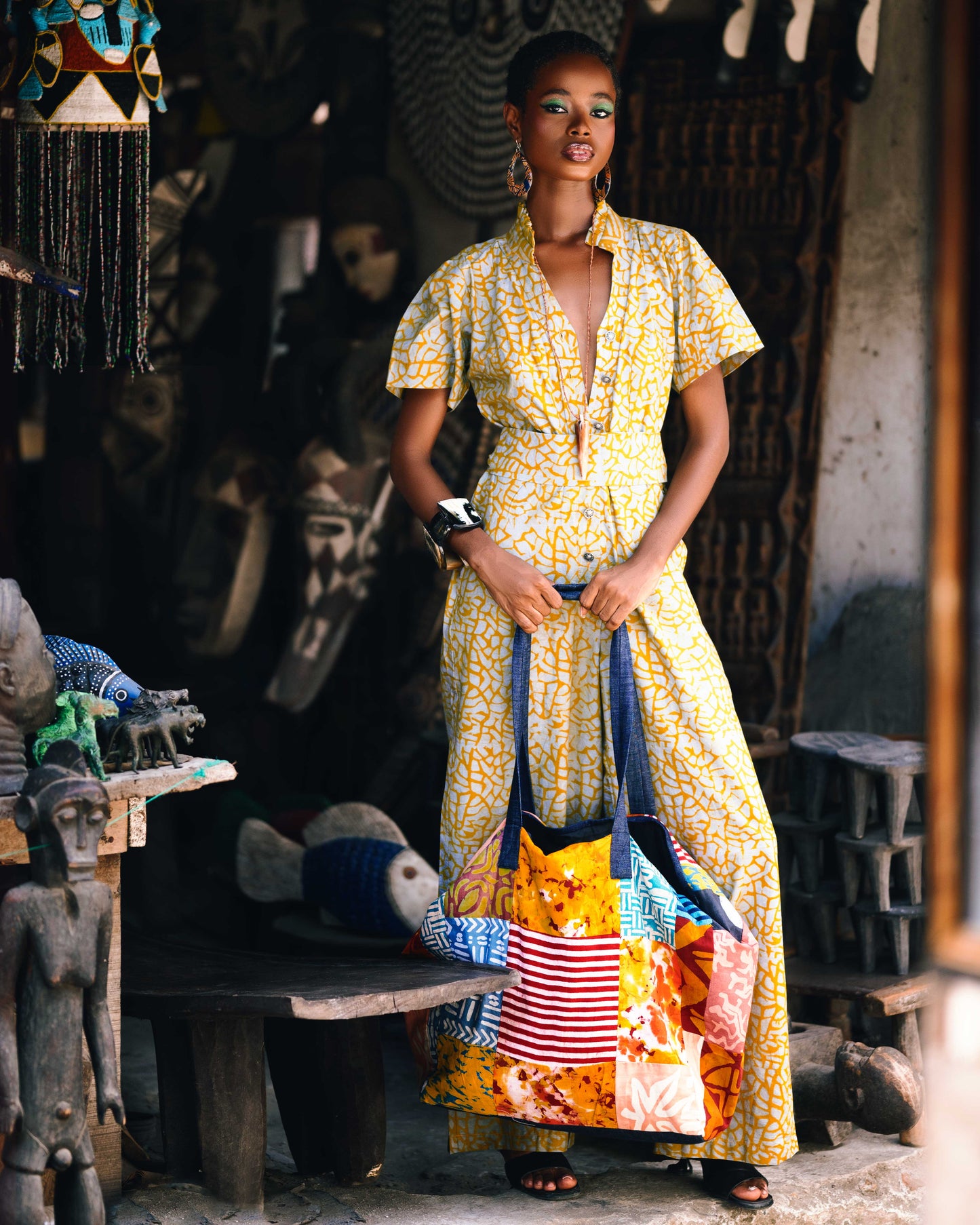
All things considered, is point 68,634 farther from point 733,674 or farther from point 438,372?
point 438,372

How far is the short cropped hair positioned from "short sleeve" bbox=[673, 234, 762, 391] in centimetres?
36

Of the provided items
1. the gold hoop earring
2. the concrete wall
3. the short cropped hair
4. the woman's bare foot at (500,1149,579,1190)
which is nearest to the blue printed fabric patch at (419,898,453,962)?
the woman's bare foot at (500,1149,579,1190)

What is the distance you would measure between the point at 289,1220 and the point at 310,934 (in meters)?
1.38

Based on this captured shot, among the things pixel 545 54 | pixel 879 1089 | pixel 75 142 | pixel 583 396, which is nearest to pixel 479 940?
pixel 879 1089

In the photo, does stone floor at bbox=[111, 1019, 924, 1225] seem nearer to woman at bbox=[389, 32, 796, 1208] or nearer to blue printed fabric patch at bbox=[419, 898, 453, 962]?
woman at bbox=[389, 32, 796, 1208]

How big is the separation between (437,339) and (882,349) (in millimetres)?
2163

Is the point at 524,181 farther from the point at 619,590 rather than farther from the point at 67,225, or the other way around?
the point at 67,225

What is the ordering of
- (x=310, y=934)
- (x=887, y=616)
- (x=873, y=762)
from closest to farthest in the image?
(x=873, y=762) → (x=310, y=934) → (x=887, y=616)

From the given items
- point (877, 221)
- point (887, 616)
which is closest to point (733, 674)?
point (887, 616)

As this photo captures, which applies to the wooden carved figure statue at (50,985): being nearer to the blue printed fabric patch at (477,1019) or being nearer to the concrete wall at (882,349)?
the blue printed fabric patch at (477,1019)

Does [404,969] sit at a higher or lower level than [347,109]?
lower

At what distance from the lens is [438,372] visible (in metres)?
3.25

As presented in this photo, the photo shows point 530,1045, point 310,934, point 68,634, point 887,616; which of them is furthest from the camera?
point 68,634

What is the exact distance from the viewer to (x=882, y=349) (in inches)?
194
